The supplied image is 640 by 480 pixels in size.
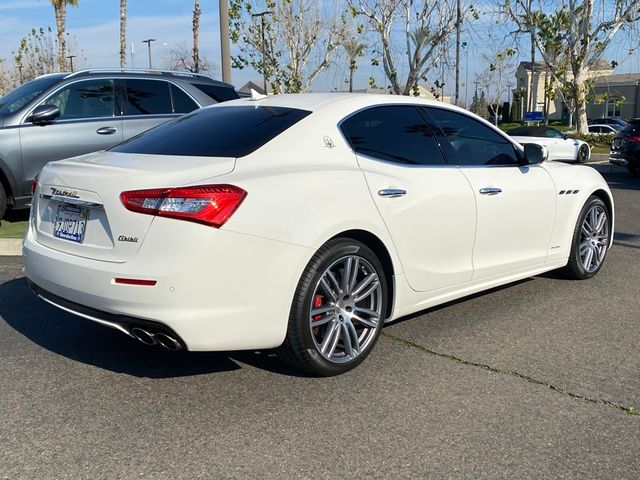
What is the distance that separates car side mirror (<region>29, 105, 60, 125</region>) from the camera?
26.5 ft

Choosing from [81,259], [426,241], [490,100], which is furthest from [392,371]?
[490,100]

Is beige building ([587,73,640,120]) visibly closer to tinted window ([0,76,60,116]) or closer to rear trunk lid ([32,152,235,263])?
tinted window ([0,76,60,116])

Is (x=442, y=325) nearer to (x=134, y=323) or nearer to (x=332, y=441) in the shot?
(x=332, y=441)

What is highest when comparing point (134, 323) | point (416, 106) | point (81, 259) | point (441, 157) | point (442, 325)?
point (416, 106)

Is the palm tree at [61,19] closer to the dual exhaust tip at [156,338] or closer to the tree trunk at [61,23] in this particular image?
the tree trunk at [61,23]

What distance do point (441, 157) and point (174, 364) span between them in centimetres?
223

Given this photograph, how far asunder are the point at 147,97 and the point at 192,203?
6.08 meters

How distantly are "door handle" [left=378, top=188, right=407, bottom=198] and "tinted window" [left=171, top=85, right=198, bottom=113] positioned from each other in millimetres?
5619

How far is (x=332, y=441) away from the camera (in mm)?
3113

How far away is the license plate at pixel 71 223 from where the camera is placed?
3.63 meters

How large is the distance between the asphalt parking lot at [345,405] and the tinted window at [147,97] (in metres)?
4.40

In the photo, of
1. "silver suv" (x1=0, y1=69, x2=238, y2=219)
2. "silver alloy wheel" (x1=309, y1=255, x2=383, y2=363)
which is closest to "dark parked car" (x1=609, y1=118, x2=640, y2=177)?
"silver suv" (x1=0, y1=69, x2=238, y2=219)

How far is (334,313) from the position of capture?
385 centimetres

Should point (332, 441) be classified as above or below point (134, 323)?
below
